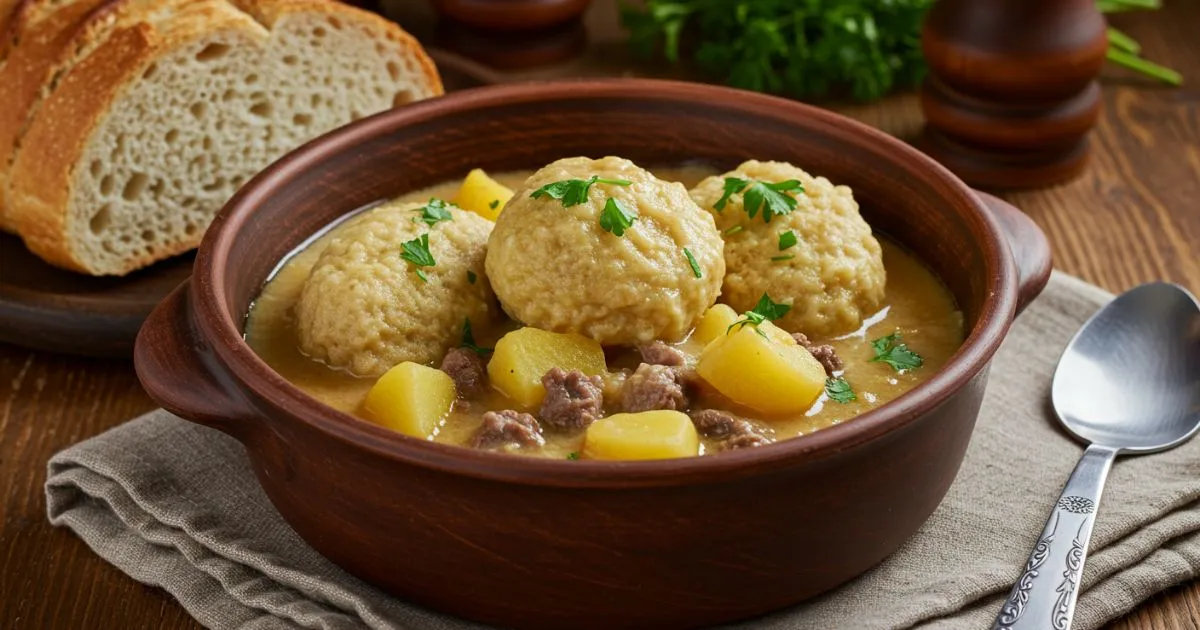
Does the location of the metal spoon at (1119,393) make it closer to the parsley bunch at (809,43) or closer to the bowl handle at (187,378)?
the bowl handle at (187,378)

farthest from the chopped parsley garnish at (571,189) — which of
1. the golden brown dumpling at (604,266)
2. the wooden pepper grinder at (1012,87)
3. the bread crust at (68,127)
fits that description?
the wooden pepper grinder at (1012,87)

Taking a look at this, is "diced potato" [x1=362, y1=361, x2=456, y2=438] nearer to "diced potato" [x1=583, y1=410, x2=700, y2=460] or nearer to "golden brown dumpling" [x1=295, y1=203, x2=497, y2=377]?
"golden brown dumpling" [x1=295, y1=203, x2=497, y2=377]

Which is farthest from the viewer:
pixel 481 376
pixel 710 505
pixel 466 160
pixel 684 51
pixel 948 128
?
pixel 684 51

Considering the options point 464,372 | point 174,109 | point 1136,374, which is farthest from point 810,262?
point 174,109

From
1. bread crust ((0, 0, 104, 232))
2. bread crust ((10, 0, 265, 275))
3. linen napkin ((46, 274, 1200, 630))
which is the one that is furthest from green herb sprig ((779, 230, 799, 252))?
bread crust ((0, 0, 104, 232))

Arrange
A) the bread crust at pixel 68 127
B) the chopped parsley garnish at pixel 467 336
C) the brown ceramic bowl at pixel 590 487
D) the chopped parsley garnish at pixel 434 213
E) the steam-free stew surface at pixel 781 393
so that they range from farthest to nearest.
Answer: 1. the bread crust at pixel 68 127
2. the chopped parsley garnish at pixel 434 213
3. the chopped parsley garnish at pixel 467 336
4. the steam-free stew surface at pixel 781 393
5. the brown ceramic bowl at pixel 590 487

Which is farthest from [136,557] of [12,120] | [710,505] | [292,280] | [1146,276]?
[1146,276]

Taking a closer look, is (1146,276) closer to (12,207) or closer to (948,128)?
(948,128)
